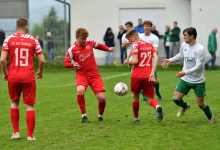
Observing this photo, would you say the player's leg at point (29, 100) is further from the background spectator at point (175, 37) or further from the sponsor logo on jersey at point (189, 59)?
the background spectator at point (175, 37)

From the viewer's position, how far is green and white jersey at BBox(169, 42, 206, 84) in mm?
6250

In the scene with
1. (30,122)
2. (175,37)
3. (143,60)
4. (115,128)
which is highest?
(175,37)

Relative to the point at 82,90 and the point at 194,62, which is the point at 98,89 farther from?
the point at 194,62

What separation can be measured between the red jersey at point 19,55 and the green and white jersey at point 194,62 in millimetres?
2857

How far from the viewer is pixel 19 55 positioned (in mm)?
5312

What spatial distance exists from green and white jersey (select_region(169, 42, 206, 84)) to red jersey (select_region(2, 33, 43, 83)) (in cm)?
286

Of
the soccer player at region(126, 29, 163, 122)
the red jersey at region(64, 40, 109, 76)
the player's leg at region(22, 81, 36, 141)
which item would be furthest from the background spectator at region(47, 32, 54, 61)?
the player's leg at region(22, 81, 36, 141)

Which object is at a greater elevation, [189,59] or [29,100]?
[189,59]

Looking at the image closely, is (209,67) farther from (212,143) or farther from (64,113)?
(212,143)

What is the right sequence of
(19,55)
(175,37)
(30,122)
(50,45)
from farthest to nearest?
(50,45)
(175,37)
(30,122)
(19,55)

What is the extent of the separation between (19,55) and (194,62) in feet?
10.6

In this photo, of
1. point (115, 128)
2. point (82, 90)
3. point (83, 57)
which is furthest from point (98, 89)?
point (115, 128)

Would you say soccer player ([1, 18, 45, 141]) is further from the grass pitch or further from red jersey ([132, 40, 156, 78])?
red jersey ([132, 40, 156, 78])

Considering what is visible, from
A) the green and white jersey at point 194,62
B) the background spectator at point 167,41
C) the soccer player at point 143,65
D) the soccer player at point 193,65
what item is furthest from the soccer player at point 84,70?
the background spectator at point 167,41
